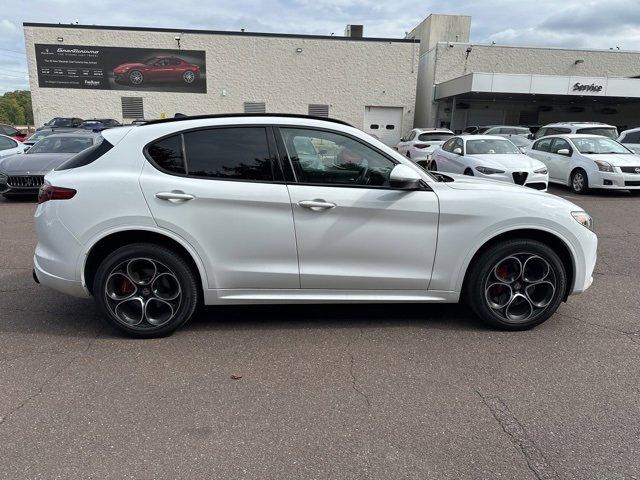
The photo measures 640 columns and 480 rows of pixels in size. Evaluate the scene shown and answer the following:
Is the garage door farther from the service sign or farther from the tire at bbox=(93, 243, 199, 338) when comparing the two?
the tire at bbox=(93, 243, 199, 338)

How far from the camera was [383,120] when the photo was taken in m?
30.3

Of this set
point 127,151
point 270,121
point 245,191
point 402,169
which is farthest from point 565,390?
point 127,151

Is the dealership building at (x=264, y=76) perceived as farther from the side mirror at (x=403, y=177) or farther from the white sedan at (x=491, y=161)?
the side mirror at (x=403, y=177)

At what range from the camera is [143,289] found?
12.4 ft

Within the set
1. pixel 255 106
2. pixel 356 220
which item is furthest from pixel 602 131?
pixel 255 106

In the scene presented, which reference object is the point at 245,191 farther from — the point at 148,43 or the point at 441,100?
the point at 441,100

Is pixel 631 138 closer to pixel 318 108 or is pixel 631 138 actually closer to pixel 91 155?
pixel 91 155

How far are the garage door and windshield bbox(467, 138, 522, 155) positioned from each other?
60.8 feet

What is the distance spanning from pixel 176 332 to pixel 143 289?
0.46 m

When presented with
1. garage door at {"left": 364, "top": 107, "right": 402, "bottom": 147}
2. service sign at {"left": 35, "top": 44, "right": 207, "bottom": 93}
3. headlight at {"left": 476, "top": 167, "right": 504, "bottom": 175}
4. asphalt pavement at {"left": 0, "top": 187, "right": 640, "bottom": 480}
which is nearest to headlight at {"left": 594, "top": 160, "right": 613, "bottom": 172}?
headlight at {"left": 476, "top": 167, "right": 504, "bottom": 175}

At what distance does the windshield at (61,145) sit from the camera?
11.1m

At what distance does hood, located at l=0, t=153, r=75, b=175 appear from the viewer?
10.1 metres

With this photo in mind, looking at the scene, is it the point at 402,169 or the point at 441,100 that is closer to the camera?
the point at 402,169

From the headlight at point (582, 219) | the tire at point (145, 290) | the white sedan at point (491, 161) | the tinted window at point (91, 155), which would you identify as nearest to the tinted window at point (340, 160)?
the tire at point (145, 290)
